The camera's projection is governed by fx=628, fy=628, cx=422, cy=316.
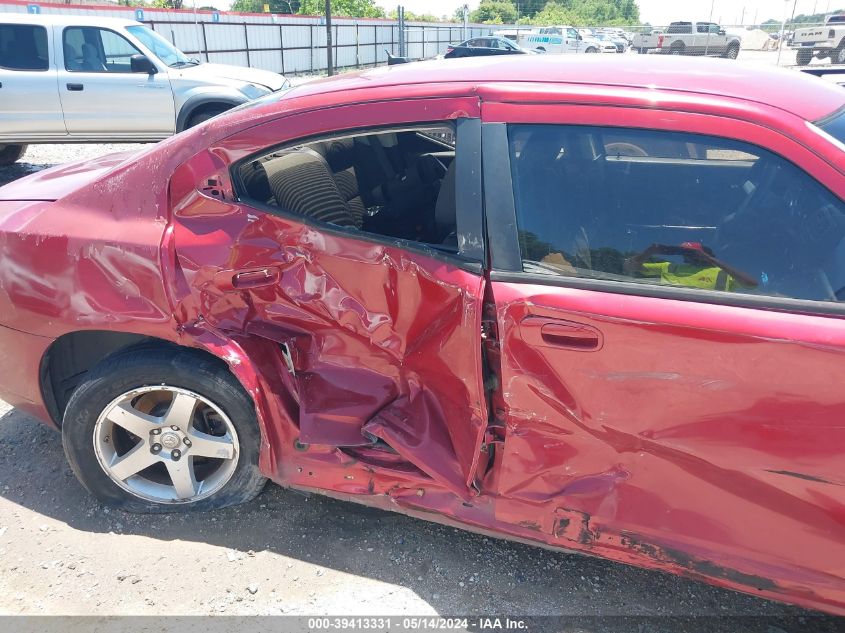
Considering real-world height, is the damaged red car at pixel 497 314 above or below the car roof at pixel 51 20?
below

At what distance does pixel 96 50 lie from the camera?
8188mm

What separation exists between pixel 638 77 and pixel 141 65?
7859 mm

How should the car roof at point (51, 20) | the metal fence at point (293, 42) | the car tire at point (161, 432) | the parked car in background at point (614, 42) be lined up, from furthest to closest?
the parked car in background at point (614, 42)
the metal fence at point (293, 42)
the car roof at point (51, 20)
the car tire at point (161, 432)

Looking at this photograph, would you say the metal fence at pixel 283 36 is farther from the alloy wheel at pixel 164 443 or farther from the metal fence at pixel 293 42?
the alloy wheel at pixel 164 443

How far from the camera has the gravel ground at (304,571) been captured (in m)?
2.24

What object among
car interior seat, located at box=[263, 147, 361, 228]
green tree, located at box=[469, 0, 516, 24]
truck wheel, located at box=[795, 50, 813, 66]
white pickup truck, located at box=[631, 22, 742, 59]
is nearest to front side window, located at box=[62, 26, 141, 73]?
car interior seat, located at box=[263, 147, 361, 228]

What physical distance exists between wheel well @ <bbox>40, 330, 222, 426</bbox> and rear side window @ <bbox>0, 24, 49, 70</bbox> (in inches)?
280

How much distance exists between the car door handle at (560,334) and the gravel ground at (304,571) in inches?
40.0

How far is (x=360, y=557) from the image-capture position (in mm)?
2453

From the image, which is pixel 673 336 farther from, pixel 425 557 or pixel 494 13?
pixel 494 13

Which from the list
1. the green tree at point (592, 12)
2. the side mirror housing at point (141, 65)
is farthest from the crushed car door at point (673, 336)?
the green tree at point (592, 12)

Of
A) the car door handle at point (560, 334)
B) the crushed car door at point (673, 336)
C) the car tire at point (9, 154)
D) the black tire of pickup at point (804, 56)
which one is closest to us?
the crushed car door at point (673, 336)

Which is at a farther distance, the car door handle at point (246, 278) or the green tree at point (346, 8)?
the green tree at point (346, 8)

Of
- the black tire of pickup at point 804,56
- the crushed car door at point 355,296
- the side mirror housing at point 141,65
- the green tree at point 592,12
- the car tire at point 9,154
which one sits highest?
the green tree at point 592,12
